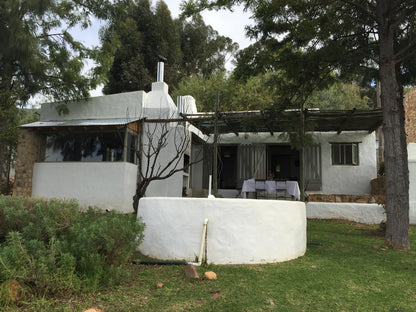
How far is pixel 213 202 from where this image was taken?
5164 mm

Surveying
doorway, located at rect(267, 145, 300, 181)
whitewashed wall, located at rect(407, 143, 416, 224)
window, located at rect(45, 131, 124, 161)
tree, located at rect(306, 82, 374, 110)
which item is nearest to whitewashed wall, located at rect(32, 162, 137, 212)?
window, located at rect(45, 131, 124, 161)

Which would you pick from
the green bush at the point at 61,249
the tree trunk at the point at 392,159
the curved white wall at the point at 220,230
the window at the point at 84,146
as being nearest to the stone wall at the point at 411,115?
the tree trunk at the point at 392,159

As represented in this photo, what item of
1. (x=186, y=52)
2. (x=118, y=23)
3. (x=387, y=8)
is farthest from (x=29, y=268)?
(x=186, y=52)

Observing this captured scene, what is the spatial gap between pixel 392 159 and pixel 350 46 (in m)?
3.74

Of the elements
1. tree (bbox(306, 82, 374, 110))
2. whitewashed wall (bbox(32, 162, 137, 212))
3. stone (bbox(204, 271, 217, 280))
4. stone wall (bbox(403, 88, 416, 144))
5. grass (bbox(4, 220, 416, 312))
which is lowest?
grass (bbox(4, 220, 416, 312))

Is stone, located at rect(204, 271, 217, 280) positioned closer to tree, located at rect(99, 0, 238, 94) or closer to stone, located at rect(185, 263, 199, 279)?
stone, located at rect(185, 263, 199, 279)

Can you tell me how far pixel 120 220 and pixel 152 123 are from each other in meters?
7.68

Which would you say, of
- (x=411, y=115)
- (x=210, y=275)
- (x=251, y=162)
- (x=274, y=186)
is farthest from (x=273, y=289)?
(x=411, y=115)

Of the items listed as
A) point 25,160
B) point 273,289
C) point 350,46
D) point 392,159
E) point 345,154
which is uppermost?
point 350,46

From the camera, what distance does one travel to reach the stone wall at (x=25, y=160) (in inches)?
436

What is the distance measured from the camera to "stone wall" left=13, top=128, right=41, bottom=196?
11070mm

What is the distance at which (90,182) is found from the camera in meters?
10.9

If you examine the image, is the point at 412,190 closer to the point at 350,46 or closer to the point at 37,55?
the point at 350,46

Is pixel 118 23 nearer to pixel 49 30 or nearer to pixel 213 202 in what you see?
pixel 49 30
